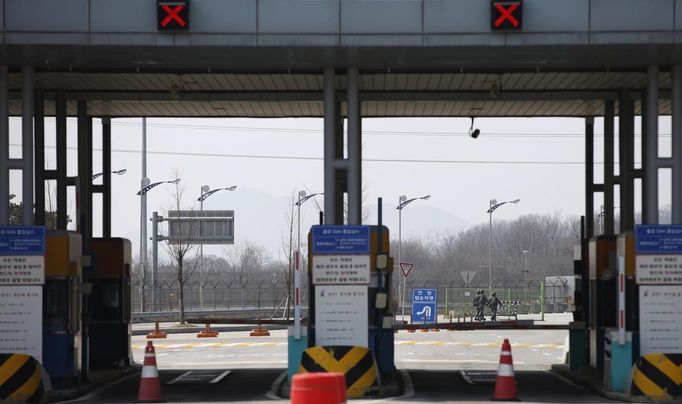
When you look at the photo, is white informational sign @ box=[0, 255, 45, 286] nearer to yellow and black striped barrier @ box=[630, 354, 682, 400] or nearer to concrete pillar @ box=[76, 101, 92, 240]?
concrete pillar @ box=[76, 101, 92, 240]

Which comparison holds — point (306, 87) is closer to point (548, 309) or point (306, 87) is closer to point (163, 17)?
point (163, 17)

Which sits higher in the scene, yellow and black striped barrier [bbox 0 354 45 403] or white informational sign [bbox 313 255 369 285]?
white informational sign [bbox 313 255 369 285]

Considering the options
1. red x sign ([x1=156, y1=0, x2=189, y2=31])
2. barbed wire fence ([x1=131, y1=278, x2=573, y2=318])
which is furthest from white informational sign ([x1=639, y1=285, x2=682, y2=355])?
barbed wire fence ([x1=131, y1=278, x2=573, y2=318])

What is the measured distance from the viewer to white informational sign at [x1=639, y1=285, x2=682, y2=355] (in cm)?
1984

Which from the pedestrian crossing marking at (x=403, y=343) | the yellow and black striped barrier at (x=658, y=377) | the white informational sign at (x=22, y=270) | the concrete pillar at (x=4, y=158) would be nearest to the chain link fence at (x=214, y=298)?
the pedestrian crossing marking at (x=403, y=343)

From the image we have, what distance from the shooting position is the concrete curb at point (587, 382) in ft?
65.5

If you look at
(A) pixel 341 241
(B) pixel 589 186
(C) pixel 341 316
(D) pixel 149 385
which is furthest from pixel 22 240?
(B) pixel 589 186

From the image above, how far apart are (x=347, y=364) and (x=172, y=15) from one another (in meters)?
5.86

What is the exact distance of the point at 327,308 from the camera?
20.8 metres

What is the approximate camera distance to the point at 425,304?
47344mm

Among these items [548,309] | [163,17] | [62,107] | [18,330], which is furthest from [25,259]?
[548,309]

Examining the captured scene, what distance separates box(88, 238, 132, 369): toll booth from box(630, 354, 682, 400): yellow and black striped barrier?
11434mm

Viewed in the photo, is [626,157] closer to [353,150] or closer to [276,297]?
[353,150]

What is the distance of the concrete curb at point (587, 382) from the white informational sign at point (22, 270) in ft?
29.4
